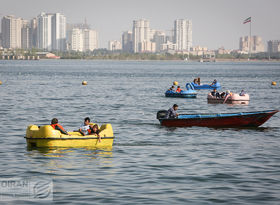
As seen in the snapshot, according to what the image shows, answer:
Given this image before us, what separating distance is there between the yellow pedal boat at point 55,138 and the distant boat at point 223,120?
9669 mm

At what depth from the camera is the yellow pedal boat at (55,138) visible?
26.4 meters

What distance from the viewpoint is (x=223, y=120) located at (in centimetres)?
3638

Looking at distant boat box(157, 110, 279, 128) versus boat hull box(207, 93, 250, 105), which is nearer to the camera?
distant boat box(157, 110, 279, 128)

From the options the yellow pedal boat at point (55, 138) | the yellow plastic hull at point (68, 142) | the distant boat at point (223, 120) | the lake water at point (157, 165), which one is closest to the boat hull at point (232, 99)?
the lake water at point (157, 165)

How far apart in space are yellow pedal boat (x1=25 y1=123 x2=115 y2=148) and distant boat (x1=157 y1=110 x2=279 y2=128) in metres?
9.67

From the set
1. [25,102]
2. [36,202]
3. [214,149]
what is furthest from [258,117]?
[25,102]

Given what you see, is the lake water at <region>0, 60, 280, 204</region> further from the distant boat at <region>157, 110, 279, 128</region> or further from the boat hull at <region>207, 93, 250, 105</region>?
the boat hull at <region>207, 93, 250, 105</region>

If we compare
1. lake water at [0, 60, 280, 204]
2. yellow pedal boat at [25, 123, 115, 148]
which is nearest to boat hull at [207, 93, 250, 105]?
lake water at [0, 60, 280, 204]

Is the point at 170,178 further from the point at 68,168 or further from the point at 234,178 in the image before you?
the point at 68,168

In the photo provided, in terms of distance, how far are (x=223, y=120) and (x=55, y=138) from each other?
13.6m

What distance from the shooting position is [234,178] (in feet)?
71.6

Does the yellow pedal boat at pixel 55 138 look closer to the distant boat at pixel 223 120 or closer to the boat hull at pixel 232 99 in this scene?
the distant boat at pixel 223 120

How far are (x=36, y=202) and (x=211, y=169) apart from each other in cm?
825

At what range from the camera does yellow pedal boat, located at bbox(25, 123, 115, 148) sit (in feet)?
86.7
